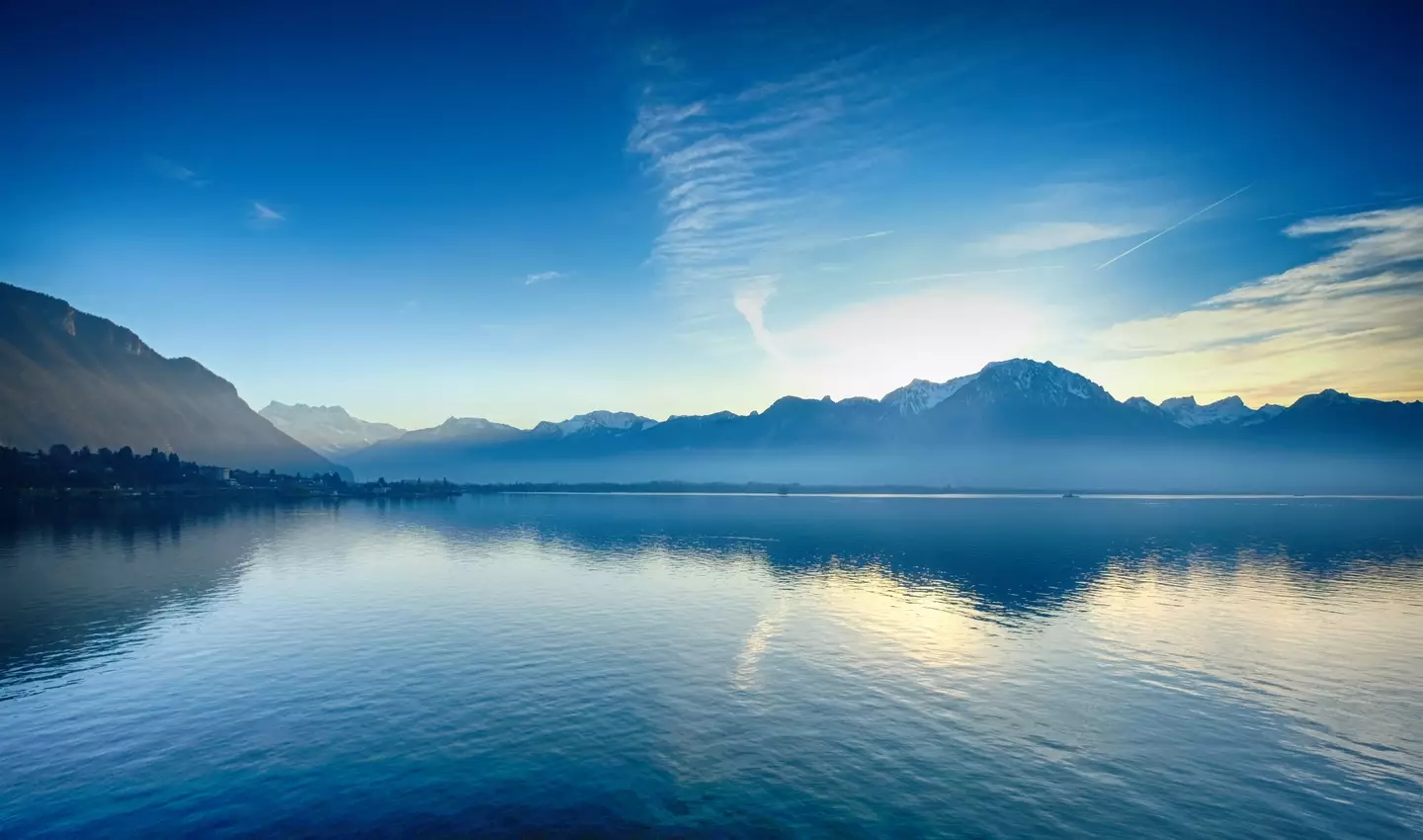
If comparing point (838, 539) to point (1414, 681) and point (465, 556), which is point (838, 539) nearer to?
point (465, 556)

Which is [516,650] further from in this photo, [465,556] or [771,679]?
[465,556]

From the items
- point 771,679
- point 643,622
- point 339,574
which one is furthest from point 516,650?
point 339,574

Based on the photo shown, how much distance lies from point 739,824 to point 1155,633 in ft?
231

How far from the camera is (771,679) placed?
60.3 m

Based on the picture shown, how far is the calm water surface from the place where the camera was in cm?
3662

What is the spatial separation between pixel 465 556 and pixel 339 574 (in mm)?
33041

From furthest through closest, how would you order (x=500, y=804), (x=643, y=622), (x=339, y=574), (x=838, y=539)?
1. (x=838, y=539)
2. (x=339, y=574)
3. (x=643, y=622)
4. (x=500, y=804)

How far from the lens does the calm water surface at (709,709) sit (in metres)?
36.6

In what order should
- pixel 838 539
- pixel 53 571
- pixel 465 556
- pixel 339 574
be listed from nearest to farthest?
pixel 53 571, pixel 339 574, pixel 465 556, pixel 838 539

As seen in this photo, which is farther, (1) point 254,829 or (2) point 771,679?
(2) point 771,679

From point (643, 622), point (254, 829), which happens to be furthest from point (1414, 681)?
point (254, 829)

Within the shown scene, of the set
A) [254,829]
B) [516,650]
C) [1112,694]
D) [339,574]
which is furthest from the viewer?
[339,574]

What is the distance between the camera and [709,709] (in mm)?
52344

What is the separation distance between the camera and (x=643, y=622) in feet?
274
